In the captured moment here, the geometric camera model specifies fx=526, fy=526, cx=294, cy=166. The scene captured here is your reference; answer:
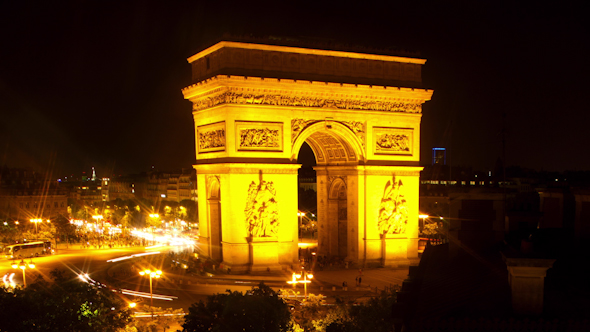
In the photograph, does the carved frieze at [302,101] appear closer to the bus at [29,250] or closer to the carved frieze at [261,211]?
the carved frieze at [261,211]

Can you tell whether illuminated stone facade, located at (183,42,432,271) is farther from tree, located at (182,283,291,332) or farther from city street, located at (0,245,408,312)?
tree, located at (182,283,291,332)

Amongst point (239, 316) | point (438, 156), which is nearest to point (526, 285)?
point (239, 316)

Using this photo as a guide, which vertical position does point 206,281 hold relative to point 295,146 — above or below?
below

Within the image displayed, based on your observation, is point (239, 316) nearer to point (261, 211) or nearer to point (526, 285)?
point (526, 285)

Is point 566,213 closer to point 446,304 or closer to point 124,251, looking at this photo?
point 446,304

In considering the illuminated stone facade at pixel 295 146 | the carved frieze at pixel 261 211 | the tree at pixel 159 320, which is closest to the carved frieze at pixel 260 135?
the illuminated stone facade at pixel 295 146
